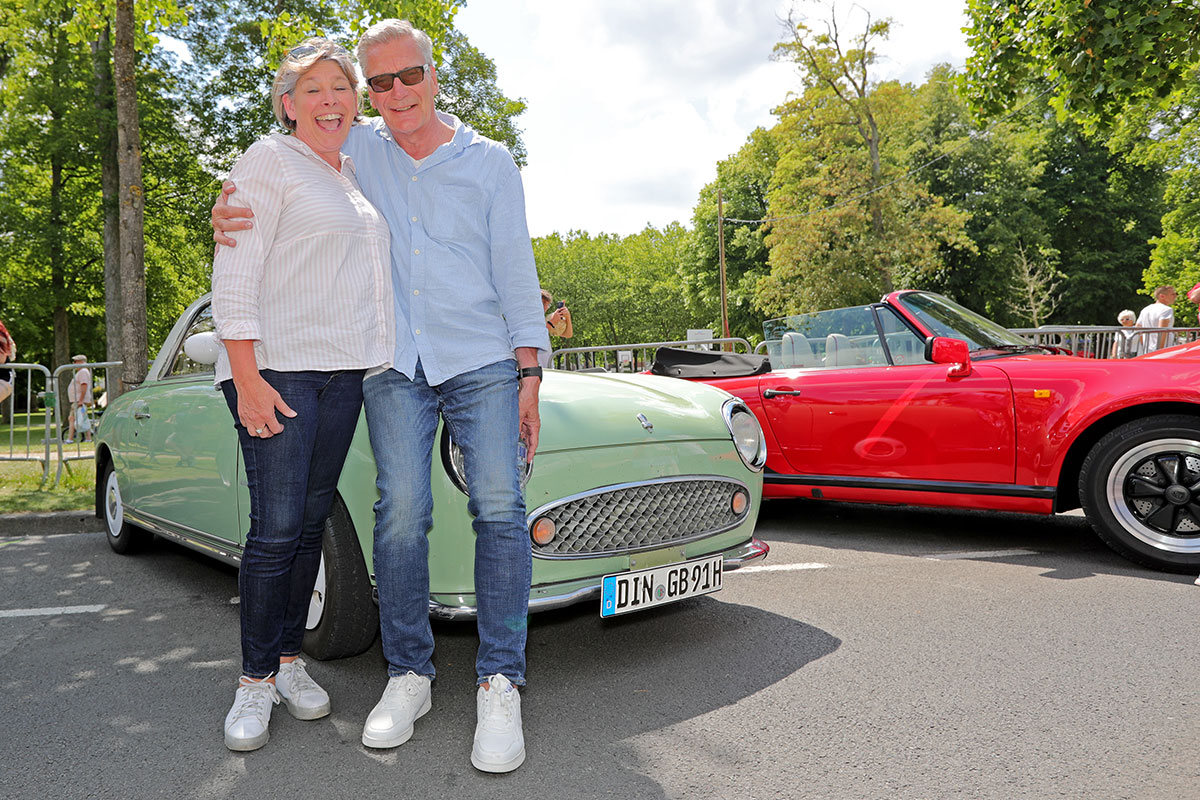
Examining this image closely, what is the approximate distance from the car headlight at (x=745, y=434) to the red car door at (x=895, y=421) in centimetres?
170

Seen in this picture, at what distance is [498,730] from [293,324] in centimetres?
124

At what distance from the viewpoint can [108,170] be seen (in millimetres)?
17672

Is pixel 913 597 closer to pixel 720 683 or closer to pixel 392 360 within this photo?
pixel 720 683

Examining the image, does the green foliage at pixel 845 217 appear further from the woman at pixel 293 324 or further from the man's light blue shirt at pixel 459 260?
the woman at pixel 293 324

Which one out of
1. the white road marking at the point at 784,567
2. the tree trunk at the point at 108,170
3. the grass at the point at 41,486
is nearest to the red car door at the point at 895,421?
the white road marking at the point at 784,567

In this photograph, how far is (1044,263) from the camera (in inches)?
1351

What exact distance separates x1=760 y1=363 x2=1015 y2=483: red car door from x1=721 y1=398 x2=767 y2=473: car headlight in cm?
170

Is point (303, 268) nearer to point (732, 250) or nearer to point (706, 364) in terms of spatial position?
point (706, 364)

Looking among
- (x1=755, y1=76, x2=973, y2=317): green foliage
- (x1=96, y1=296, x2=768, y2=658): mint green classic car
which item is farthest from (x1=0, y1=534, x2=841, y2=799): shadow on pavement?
(x1=755, y1=76, x2=973, y2=317): green foliage

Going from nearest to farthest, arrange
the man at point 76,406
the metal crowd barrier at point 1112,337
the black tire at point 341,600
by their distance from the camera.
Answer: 1. the black tire at point 341,600
2. the man at point 76,406
3. the metal crowd barrier at point 1112,337

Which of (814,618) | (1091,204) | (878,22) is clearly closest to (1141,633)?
(814,618)

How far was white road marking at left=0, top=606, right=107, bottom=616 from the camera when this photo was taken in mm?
4055

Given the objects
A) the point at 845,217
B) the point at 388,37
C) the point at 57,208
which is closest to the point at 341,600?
the point at 388,37

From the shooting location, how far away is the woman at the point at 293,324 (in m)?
2.39
